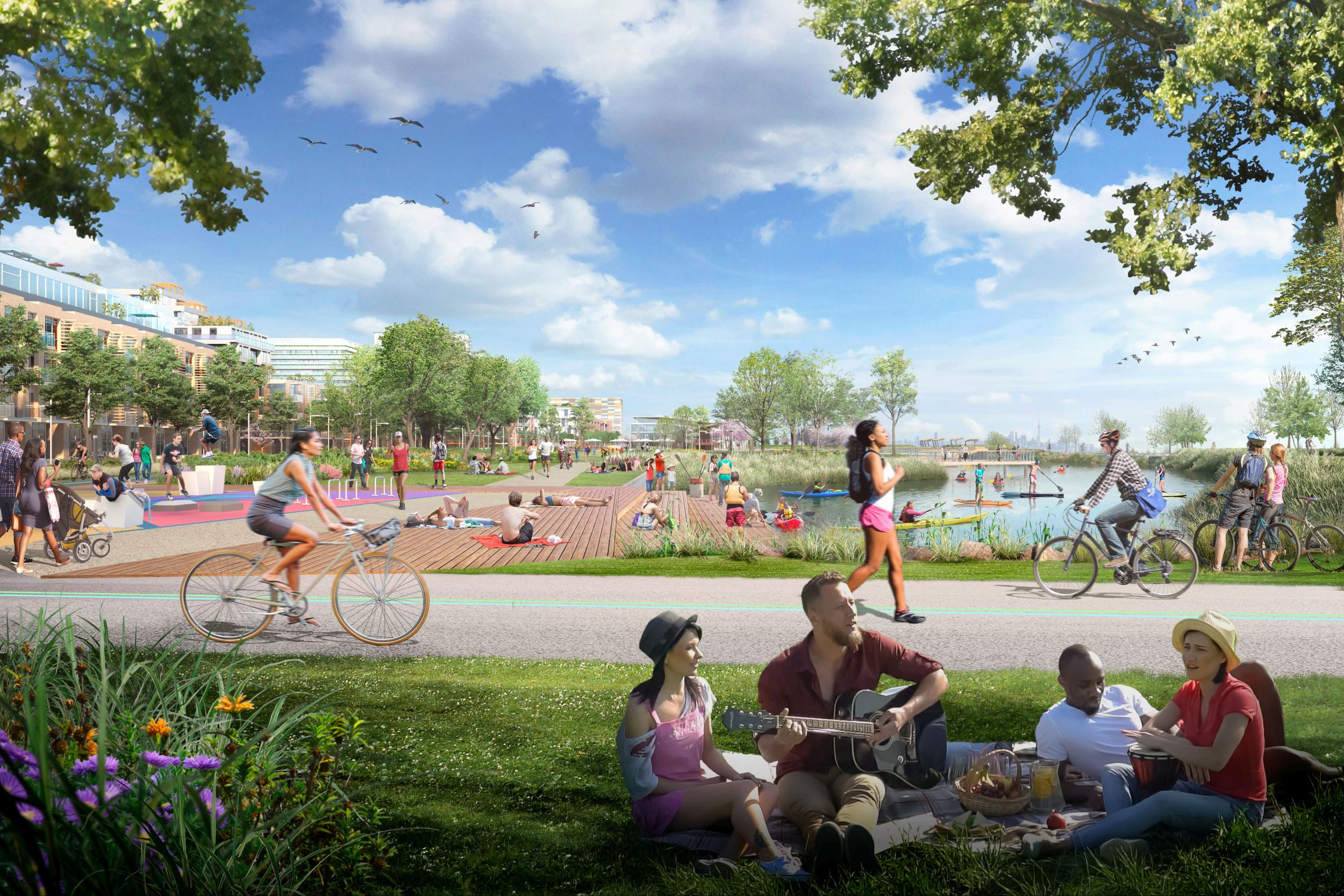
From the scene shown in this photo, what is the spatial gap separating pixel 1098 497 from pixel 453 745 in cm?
683

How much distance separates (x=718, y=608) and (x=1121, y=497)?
4551mm

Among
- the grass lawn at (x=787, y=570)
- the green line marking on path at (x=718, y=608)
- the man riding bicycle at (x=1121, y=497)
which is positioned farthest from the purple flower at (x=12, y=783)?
the grass lawn at (x=787, y=570)

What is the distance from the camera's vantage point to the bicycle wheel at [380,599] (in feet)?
20.5

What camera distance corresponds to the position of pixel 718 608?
8.68 meters

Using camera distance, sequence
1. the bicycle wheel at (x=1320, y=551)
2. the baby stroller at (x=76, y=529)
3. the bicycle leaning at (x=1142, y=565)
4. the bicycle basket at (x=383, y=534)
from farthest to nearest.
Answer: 1. the baby stroller at (x=76, y=529)
2. the bicycle wheel at (x=1320, y=551)
3. the bicycle leaning at (x=1142, y=565)
4. the bicycle basket at (x=383, y=534)

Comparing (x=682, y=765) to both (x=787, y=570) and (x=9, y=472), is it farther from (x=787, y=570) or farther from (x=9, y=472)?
(x=9, y=472)

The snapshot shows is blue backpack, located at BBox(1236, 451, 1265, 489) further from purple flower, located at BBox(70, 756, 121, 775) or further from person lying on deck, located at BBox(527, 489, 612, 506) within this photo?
person lying on deck, located at BBox(527, 489, 612, 506)

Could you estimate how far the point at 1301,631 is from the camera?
7.48 metres

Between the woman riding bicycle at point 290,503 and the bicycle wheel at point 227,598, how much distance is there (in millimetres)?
150

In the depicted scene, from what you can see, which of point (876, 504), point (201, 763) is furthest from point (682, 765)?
point (876, 504)

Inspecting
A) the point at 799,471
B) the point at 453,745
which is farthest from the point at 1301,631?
the point at 799,471

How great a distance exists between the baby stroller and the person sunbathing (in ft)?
40.7

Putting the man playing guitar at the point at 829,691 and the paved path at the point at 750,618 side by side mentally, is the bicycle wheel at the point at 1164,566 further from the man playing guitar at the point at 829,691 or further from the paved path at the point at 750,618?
the man playing guitar at the point at 829,691

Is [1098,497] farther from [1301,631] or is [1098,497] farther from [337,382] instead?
[337,382]
